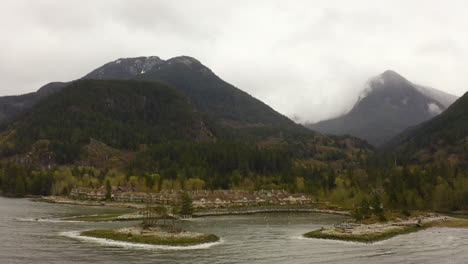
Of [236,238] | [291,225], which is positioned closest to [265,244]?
[236,238]

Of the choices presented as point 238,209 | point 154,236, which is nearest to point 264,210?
point 238,209

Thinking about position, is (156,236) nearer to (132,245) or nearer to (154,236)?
(154,236)

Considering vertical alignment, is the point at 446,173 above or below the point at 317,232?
above

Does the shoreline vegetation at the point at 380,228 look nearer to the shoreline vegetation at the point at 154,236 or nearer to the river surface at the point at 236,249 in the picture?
the river surface at the point at 236,249

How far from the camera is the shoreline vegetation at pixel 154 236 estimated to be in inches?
3063

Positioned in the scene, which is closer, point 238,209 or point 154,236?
point 154,236

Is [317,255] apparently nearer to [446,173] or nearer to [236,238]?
[236,238]

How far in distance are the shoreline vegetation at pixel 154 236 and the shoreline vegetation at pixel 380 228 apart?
26.7 m

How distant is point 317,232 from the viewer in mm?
95125

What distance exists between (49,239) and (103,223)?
29.2 m

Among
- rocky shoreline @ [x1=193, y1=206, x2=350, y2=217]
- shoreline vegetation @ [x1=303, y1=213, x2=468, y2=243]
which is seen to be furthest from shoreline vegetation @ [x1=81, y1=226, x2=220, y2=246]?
rocky shoreline @ [x1=193, y1=206, x2=350, y2=217]

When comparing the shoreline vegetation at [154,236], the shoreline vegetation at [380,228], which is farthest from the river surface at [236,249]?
the shoreline vegetation at [380,228]

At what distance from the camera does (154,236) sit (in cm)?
→ 8106

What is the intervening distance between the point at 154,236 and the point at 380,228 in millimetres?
56052
